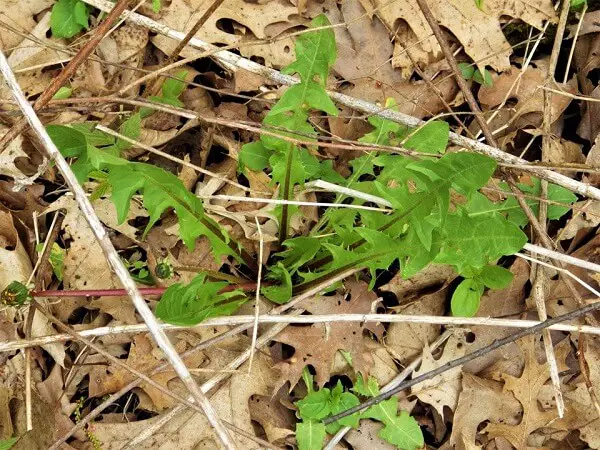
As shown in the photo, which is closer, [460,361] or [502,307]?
[460,361]

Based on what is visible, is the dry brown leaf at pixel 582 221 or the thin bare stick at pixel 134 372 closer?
the thin bare stick at pixel 134 372

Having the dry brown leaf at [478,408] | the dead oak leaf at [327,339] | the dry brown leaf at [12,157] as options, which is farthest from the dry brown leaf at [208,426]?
the dry brown leaf at [12,157]

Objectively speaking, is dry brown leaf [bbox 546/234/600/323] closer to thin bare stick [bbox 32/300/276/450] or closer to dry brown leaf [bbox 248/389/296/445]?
dry brown leaf [bbox 248/389/296/445]

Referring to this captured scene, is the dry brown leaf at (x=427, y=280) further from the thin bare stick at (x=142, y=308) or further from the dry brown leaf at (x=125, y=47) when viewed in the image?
the dry brown leaf at (x=125, y=47)

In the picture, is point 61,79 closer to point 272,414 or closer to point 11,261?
point 11,261

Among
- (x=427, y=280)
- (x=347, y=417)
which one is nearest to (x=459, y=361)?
(x=427, y=280)

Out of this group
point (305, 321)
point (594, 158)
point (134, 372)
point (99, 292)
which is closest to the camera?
point (134, 372)

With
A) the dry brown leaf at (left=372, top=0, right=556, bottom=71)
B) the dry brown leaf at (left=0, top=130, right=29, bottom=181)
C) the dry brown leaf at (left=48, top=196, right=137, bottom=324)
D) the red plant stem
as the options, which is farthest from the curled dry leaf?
the dry brown leaf at (left=372, top=0, right=556, bottom=71)
